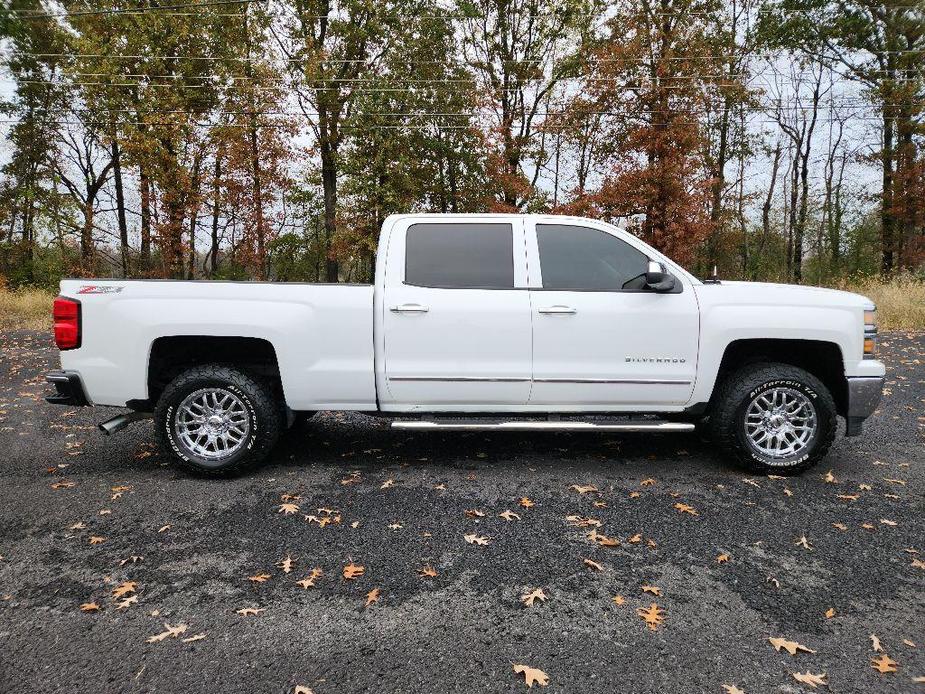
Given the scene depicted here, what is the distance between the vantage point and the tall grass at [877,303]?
14.0m

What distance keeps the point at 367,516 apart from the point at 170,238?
20.4 meters

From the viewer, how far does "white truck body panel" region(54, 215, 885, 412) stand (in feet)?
14.8

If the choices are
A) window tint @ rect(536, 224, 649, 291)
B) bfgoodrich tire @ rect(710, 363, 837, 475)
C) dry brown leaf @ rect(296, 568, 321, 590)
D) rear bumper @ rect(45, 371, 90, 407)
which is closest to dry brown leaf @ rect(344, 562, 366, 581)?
dry brown leaf @ rect(296, 568, 321, 590)

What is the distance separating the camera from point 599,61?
65.1 feet

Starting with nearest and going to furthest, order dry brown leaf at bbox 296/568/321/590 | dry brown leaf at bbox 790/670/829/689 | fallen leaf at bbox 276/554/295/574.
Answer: dry brown leaf at bbox 790/670/829/689, dry brown leaf at bbox 296/568/321/590, fallen leaf at bbox 276/554/295/574

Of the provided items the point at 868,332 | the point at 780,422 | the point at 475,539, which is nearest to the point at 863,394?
the point at 868,332

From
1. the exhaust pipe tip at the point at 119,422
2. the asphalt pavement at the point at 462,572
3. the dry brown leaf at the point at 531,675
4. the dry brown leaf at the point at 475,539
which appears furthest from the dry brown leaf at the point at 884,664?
the exhaust pipe tip at the point at 119,422

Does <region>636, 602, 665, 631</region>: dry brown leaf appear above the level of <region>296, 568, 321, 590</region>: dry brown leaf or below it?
below

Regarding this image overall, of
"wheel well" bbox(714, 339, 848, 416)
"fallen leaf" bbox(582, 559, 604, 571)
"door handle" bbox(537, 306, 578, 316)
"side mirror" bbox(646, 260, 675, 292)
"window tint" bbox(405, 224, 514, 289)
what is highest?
"window tint" bbox(405, 224, 514, 289)

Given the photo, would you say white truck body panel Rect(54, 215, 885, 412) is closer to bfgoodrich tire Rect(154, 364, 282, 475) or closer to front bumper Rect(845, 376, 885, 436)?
front bumper Rect(845, 376, 885, 436)

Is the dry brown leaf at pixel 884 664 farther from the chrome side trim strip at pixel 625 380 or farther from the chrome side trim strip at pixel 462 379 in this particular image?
the chrome side trim strip at pixel 462 379

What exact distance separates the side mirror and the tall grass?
40.8 ft

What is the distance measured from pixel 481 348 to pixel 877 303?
15104 millimetres

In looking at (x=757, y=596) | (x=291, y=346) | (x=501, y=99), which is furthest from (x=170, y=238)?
(x=757, y=596)
